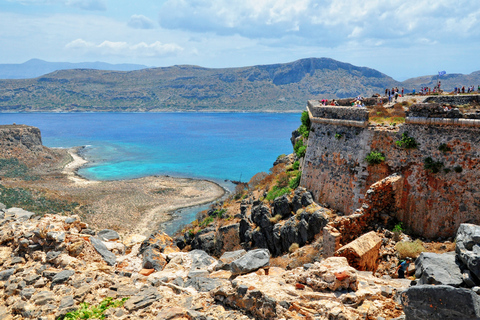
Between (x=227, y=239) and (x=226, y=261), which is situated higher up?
(x=226, y=261)

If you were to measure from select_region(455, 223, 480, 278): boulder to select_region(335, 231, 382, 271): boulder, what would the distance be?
9.55 ft

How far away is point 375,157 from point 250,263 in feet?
29.6

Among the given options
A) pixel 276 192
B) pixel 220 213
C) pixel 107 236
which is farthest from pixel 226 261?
pixel 220 213

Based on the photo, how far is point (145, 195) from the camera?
4875 cm

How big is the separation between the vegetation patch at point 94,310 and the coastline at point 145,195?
27.1 m

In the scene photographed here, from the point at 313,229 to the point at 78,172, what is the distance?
6046 centimetres

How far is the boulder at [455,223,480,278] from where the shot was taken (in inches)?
242

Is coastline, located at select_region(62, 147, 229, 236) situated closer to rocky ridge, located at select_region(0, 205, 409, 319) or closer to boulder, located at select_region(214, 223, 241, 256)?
boulder, located at select_region(214, 223, 241, 256)

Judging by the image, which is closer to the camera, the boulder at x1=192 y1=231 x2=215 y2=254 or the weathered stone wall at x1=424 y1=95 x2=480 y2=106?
the weathered stone wall at x1=424 y1=95 x2=480 y2=106

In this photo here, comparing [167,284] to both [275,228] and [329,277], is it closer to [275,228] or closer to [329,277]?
[329,277]

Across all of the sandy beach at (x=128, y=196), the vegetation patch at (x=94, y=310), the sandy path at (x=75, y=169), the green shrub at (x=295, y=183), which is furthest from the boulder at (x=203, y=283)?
the sandy path at (x=75, y=169)

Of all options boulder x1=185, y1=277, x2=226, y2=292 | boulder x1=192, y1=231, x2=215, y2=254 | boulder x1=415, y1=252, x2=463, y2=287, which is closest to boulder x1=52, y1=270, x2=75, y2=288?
boulder x1=185, y1=277, x2=226, y2=292

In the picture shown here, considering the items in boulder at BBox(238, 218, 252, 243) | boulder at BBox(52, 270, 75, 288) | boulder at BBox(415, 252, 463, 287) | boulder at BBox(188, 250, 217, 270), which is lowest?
boulder at BBox(238, 218, 252, 243)

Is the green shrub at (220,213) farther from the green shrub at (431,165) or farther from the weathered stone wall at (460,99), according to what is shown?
the weathered stone wall at (460,99)
